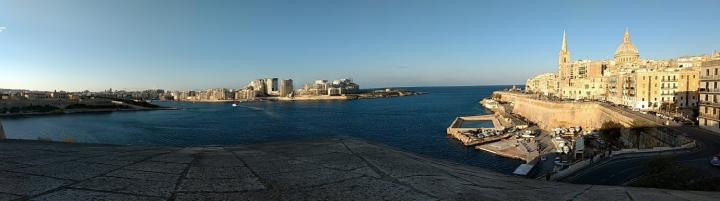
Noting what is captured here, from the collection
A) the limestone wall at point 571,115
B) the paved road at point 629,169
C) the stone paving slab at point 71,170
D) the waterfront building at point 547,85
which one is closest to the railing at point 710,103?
the limestone wall at point 571,115

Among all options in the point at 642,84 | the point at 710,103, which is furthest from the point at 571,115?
the point at 710,103

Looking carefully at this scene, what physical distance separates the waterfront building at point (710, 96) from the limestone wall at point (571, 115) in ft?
15.0

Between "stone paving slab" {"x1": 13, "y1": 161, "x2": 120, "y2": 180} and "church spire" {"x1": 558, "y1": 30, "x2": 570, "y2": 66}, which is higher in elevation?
"church spire" {"x1": 558, "y1": 30, "x2": 570, "y2": 66}

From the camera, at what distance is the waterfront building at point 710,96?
29.4 meters

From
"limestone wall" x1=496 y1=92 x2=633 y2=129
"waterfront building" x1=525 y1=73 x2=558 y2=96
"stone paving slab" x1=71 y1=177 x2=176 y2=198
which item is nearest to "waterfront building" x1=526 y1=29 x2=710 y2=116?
"waterfront building" x1=525 y1=73 x2=558 y2=96

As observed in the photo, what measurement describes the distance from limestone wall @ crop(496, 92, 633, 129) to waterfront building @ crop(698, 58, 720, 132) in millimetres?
4576

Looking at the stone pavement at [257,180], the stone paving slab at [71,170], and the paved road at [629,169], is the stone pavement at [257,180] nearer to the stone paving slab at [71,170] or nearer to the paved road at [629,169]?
the stone paving slab at [71,170]

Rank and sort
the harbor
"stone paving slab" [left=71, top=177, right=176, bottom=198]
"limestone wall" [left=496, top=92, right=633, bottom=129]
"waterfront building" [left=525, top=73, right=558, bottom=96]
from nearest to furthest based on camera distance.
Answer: "stone paving slab" [left=71, top=177, right=176, bottom=198], the harbor, "limestone wall" [left=496, top=92, right=633, bottom=129], "waterfront building" [left=525, top=73, right=558, bottom=96]

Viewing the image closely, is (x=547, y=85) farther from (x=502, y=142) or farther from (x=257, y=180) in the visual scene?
(x=257, y=180)

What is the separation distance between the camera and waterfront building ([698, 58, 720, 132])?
29.4m

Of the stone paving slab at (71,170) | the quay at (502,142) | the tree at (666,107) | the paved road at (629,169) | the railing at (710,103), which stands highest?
the stone paving slab at (71,170)

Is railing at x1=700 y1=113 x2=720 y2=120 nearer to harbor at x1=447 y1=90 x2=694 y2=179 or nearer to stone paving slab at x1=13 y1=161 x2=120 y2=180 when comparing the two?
harbor at x1=447 y1=90 x2=694 y2=179

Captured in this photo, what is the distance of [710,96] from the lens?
1196 inches

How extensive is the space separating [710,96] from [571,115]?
21216mm
